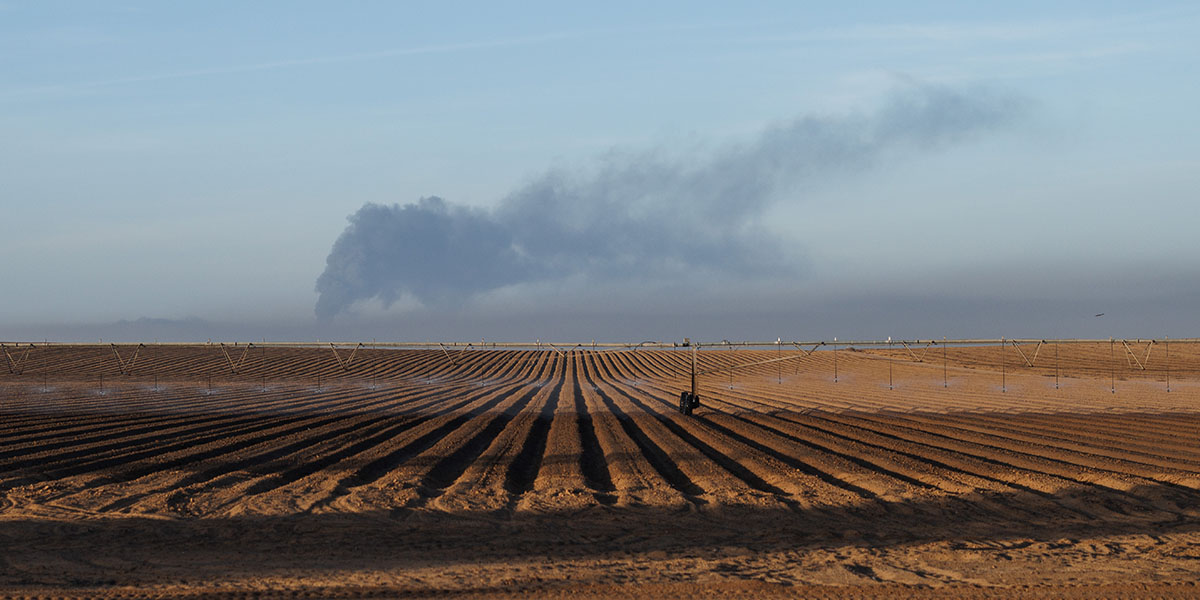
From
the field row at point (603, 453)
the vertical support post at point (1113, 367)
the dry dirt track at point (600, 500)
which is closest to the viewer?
the dry dirt track at point (600, 500)

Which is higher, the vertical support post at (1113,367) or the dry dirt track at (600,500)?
the vertical support post at (1113,367)

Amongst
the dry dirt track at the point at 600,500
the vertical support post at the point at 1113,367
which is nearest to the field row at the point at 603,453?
the dry dirt track at the point at 600,500

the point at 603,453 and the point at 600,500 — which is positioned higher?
the point at 600,500

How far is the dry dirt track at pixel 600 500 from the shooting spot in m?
8.44

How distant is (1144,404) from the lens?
109 ft

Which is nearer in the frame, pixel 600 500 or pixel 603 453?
pixel 600 500

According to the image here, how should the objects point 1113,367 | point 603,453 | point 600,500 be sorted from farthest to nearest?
point 1113,367
point 603,453
point 600,500

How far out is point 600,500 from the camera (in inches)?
497

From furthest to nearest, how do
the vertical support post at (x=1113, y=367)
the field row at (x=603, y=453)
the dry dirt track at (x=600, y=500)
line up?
1. the vertical support post at (x=1113, y=367)
2. the field row at (x=603, y=453)
3. the dry dirt track at (x=600, y=500)

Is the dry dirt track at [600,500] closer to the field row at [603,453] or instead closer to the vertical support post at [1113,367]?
the field row at [603,453]

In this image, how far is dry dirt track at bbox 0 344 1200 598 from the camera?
8.44 metres

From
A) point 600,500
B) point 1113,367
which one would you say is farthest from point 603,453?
point 1113,367

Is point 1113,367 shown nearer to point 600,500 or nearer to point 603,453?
point 603,453

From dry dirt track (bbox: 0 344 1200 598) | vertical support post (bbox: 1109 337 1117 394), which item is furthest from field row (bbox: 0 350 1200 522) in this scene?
vertical support post (bbox: 1109 337 1117 394)
